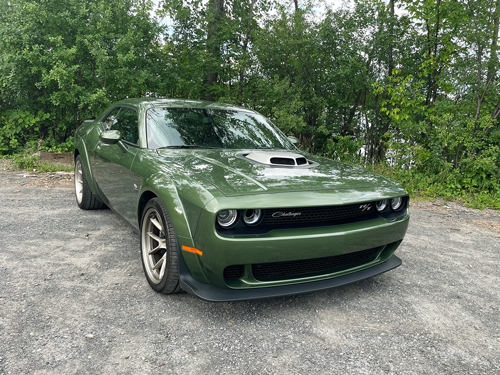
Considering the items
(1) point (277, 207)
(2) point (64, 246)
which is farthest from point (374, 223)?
(2) point (64, 246)

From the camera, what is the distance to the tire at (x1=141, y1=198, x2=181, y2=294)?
2.41 m

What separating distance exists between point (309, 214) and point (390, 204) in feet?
2.83

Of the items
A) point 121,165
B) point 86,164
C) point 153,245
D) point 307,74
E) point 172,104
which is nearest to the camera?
point 153,245

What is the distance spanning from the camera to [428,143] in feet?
25.8

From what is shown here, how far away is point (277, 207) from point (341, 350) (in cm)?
88

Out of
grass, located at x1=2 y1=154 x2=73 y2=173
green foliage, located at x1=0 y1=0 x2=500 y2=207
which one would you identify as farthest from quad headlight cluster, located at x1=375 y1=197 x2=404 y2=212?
grass, located at x1=2 y1=154 x2=73 y2=173

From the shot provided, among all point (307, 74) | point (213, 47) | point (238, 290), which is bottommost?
point (238, 290)

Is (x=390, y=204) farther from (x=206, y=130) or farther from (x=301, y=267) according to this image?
(x=206, y=130)

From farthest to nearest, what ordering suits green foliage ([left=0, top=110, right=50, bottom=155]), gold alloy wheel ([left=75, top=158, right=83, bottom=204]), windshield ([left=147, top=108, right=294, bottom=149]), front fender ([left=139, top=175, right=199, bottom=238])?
green foliage ([left=0, top=110, right=50, bottom=155]), gold alloy wheel ([left=75, top=158, right=83, bottom=204]), windshield ([left=147, top=108, right=294, bottom=149]), front fender ([left=139, top=175, right=199, bottom=238])

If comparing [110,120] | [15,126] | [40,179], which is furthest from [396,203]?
[15,126]

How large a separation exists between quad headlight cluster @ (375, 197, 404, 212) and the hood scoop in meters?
0.65

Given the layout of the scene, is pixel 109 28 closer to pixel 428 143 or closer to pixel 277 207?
pixel 428 143

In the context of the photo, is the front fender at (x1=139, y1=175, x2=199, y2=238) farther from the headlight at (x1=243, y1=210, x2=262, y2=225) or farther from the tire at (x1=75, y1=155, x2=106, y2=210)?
the tire at (x1=75, y1=155, x2=106, y2=210)

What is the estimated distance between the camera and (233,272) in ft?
7.43
